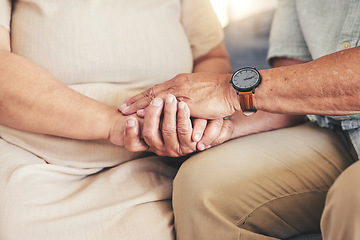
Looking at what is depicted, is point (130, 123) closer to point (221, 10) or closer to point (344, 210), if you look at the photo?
point (344, 210)

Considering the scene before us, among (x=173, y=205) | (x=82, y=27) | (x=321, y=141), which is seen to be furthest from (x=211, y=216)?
(x=82, y=27)

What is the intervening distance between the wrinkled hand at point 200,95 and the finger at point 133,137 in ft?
0.22

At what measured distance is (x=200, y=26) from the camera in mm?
1237

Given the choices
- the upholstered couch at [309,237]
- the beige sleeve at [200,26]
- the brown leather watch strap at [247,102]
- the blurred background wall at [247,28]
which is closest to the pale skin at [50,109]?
the brown leather watch strap at [247,102]

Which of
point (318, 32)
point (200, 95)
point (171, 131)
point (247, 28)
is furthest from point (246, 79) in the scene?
point (247, 28)

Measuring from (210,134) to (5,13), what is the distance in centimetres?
68

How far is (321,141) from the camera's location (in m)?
0.93

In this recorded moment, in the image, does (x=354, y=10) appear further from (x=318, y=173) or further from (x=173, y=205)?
(x=173, y=205)

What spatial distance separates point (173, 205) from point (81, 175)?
1.00ft

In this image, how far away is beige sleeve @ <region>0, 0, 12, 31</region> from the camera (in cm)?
94

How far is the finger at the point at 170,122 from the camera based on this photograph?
852 mm

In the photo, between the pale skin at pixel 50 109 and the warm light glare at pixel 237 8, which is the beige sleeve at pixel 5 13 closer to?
the pale skin at pixel 50 109

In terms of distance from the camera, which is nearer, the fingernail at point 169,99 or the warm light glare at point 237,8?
the fingernail at point 169,99

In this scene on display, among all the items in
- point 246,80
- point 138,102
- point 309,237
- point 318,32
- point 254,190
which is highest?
point 318,32
